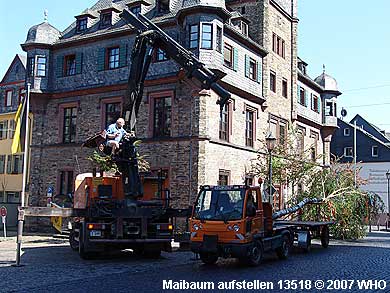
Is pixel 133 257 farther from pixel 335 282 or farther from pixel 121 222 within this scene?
pixel 335 282

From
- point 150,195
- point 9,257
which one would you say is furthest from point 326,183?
point 9,257

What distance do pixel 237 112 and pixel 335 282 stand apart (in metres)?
18.7

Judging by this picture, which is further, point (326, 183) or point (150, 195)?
point (326, 183)

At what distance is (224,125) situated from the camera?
2914cm

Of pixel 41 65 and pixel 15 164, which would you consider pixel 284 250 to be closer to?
pixel 41 65

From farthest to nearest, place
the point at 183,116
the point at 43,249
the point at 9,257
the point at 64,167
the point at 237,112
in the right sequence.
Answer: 1. the point at 64,167
2. the point at 237,112
3. the point at 183,116
4. the point at 43,249
5. the point at 9,257

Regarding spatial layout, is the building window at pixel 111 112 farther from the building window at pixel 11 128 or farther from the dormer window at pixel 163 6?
the building window at pixel 11 128

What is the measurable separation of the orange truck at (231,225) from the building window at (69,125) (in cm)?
1859

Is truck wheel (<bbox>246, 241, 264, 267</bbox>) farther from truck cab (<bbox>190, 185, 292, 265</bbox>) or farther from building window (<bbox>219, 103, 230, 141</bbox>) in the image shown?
building window (<bbox>219, 103, 230, 141</bbox>)

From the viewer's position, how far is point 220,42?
90.4 feet

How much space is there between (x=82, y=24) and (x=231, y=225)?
23.4 meters

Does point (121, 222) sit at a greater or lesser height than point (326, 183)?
lesser

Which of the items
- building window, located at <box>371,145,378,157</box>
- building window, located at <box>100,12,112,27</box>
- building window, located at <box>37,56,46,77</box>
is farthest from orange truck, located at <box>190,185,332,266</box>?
building window, located at <box>371,145,378,157</box>

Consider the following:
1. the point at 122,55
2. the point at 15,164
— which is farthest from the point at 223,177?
the point at 15,164
